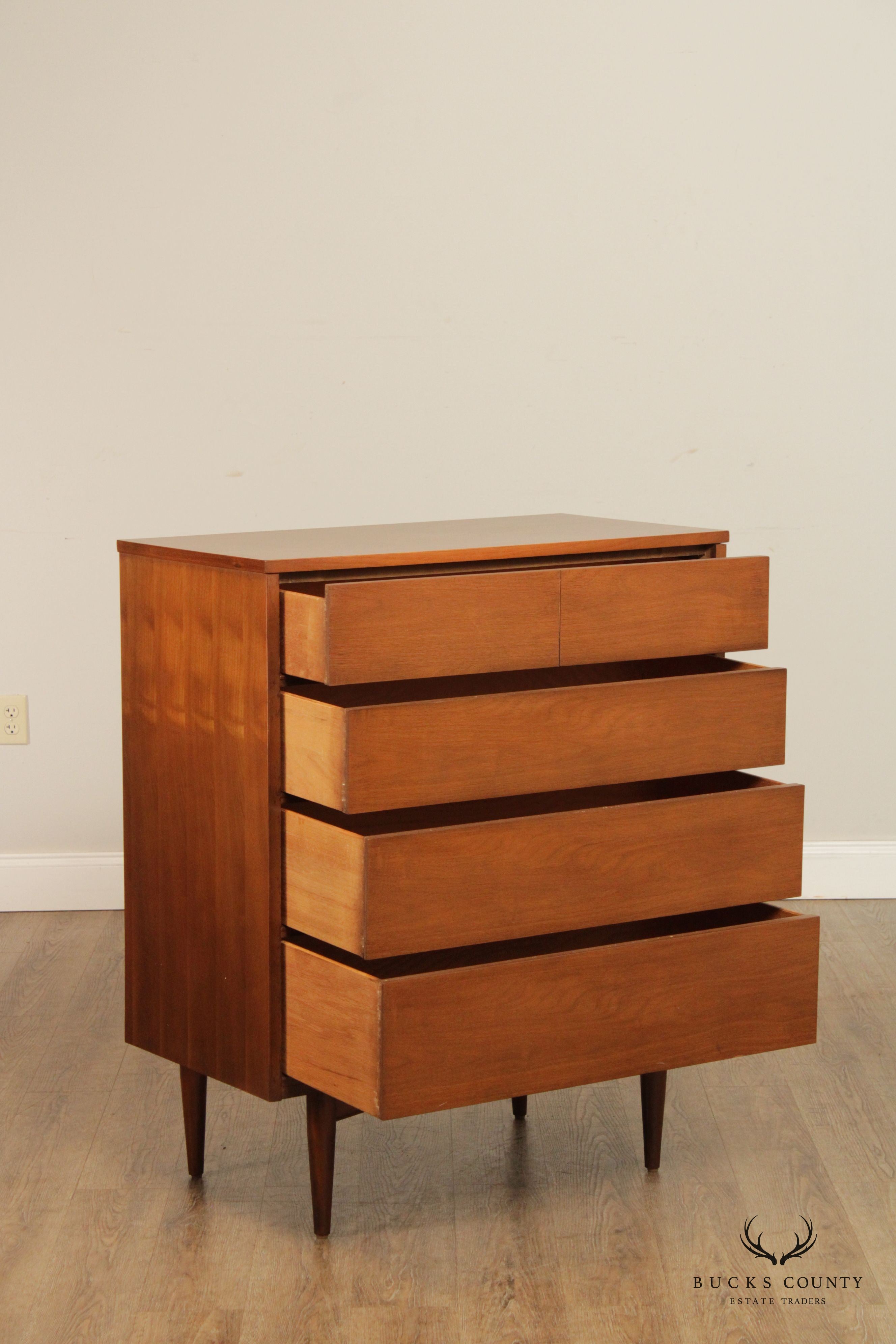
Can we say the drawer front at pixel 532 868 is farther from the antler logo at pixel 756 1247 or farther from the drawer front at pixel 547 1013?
the antler logo at pixel 756 1247

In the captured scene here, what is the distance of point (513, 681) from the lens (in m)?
1.92

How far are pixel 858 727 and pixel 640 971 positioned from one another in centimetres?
160

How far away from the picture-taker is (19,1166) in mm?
2020

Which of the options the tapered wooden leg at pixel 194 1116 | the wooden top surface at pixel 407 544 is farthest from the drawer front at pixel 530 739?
the tapered wooden leg at pixel 194 1116

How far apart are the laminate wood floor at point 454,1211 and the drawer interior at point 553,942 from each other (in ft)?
0.61

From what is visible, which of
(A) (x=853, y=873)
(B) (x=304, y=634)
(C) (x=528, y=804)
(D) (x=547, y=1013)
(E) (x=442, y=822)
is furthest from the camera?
(A) (x=853, y=873)

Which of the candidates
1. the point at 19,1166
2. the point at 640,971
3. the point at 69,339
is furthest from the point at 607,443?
the point at 19,1166

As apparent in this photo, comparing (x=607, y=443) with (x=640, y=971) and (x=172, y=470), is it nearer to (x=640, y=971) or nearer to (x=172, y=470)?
(x=172, y=470)

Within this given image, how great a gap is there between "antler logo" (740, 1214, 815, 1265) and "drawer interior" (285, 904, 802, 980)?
13.9 inches

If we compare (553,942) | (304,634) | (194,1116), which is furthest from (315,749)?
(194,1116)

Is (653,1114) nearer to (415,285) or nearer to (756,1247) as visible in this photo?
(756,1247)

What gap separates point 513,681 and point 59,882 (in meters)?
1.55

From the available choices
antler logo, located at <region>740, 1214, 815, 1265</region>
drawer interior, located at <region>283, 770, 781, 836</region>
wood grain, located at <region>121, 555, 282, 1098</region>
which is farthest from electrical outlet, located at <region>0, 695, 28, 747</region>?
antler logo, located at <region>740, 1214, 815, 1265</region>

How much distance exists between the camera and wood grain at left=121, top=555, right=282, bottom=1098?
1.70 metres
